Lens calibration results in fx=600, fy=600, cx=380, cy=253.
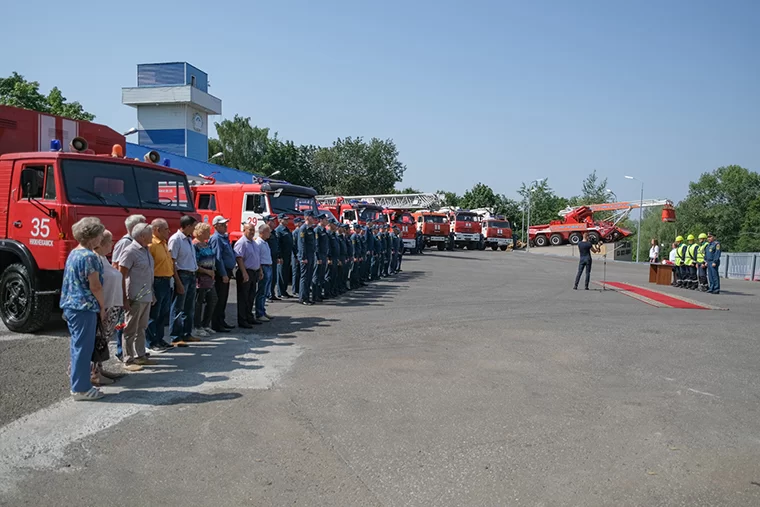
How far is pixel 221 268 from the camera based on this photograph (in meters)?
9.07

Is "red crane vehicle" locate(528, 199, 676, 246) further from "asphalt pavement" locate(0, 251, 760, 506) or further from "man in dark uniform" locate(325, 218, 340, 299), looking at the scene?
"asphalt pavement" locate(0, 251, 760, 506)

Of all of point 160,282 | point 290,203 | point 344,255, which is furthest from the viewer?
point 290,203

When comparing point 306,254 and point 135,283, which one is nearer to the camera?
point 135,283

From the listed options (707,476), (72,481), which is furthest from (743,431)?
(72,481)

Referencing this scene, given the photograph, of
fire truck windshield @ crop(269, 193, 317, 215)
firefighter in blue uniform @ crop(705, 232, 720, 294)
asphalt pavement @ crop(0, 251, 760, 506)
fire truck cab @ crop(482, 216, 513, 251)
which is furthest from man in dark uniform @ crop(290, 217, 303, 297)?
fire truck cab @ crop(482, 216, 513, 251)

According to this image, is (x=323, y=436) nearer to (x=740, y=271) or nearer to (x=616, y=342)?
(x=616, y=342)

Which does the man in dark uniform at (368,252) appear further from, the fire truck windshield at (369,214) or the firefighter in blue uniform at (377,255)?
the fire truck windshield at (369,214)

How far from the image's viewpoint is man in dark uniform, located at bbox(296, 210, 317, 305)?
41.0 ft

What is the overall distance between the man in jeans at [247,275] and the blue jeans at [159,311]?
1.72 metres

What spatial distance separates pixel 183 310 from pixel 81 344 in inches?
103

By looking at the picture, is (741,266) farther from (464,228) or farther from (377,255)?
(377,255)

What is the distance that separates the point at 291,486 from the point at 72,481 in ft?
4.85

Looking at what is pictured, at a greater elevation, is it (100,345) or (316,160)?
(316,160)

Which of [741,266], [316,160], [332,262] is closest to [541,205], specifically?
[316,160]
